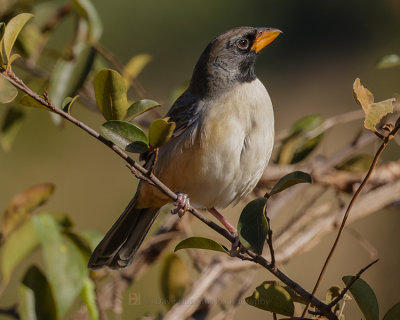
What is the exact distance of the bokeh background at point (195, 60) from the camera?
6344 millimetres

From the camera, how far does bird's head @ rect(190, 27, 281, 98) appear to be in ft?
9.91

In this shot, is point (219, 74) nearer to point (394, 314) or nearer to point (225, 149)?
point (225, 149)

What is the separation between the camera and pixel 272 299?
6.49 feet

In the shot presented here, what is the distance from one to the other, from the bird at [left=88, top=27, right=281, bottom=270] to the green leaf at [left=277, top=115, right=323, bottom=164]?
0.21 metres

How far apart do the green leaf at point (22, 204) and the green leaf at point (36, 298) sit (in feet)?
0.65

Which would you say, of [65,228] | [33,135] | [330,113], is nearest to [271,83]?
[330,113]

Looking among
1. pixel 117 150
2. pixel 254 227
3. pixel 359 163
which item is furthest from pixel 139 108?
pixel 359 163

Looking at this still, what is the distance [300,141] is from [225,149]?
1.59ft

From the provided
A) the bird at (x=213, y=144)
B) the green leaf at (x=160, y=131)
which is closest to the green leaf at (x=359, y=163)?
the bird at (x=213, y=144)

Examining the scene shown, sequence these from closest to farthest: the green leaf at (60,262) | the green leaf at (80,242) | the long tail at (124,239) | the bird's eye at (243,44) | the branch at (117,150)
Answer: the branch at (117,150) → the green leaf at (60,262) → the green leaf at (80,242) → the long tail at (124,239) → the bird's eye at (243,44)

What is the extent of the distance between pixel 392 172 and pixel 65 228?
1.44 m

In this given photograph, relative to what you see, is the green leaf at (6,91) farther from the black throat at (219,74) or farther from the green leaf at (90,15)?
the green leaf at (90,15)

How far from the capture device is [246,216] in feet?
6.67

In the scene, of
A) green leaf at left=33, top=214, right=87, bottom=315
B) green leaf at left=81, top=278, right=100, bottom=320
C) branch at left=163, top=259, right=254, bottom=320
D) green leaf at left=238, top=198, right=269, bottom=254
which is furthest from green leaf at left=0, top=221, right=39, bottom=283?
green leaf at left=238, top=198, right=269, bottom=254
